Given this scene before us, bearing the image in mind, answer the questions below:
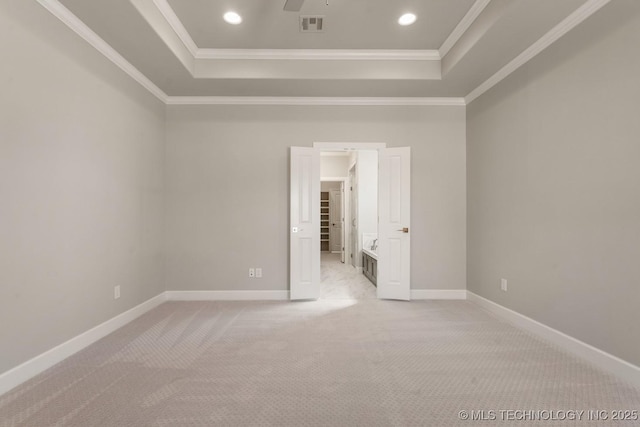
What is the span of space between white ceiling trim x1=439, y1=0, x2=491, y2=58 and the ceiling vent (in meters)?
1.40

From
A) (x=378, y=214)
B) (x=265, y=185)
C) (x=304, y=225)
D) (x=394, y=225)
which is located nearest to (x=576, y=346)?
(x=394, y=225)

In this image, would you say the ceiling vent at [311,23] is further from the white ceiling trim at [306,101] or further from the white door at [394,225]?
the white door at [394,225]

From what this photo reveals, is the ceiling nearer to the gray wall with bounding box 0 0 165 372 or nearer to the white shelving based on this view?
the gray wall with bounding box 0 0 165 372

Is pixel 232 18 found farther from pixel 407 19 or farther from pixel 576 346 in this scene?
pixel 576 346

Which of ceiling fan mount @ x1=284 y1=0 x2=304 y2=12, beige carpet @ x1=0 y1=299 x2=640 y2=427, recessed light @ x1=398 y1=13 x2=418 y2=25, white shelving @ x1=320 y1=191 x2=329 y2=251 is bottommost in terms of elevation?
beige carpet @ x1=0 y1=299 x2=640 y2=427

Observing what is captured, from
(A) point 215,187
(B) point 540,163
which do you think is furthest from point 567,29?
(A) point 215,187

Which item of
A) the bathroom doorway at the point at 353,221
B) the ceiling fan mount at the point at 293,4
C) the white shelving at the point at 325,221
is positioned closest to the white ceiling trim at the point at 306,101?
the bathroom doorway at the point at 353,221

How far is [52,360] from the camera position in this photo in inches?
90.2

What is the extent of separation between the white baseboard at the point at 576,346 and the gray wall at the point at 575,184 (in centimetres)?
6

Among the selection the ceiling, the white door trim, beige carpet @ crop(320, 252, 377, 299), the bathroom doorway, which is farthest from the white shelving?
the ceiling

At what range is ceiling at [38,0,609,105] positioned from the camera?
8.28ft

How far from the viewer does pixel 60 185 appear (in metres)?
2.38

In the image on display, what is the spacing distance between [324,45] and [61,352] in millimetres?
3860

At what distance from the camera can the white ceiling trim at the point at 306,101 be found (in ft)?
13.5
